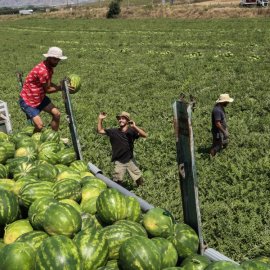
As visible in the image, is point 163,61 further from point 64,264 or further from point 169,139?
point 64,264

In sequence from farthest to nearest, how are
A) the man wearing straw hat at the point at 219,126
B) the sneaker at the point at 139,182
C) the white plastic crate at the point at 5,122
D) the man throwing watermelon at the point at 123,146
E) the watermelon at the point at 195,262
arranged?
the white plastic crate at the point at 5,122 < the man wearing straw hat at the point at 219,126 < the sneaker at the point at 139,182 < the man throwing watermelon at the point at 123,146 < the watermelon at the point at 195,262

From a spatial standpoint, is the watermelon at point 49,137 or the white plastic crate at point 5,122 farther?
the white plastic crate at point 5,122

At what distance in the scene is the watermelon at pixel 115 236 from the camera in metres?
3.70

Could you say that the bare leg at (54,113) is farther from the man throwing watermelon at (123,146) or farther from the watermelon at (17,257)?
the watermelon at (17,257)

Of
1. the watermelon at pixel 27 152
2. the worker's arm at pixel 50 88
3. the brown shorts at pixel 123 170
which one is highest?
the worker's arm at pixel 50 88

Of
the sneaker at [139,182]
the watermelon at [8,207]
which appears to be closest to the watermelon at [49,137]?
the sneaker at [139,182]

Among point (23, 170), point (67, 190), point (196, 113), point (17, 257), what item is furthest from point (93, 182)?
point (196, 113)

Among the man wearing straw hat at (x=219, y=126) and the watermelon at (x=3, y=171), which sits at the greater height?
the watermelon at (x=3, y=171)

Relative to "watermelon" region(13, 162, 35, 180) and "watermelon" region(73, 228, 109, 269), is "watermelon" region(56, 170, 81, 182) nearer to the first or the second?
"watermelon" region(13, 162, 35, 180)

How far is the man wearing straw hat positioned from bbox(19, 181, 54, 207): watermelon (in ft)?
14.4

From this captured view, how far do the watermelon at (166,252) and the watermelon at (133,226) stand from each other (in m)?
0.21

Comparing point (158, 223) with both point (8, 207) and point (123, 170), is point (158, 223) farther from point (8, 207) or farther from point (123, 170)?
point (123, 170)

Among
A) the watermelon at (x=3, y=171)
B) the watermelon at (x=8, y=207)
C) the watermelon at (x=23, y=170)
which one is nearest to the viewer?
the watermelon at (x=8, y=207)

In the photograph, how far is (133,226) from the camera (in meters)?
3.95
